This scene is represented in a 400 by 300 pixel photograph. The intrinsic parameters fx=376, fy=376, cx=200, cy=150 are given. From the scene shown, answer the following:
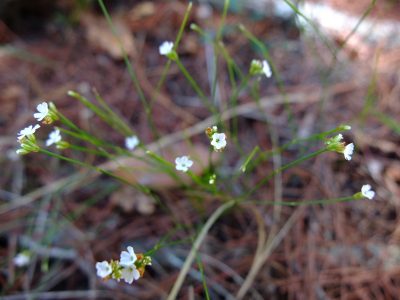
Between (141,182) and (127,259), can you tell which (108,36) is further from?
(127,259)

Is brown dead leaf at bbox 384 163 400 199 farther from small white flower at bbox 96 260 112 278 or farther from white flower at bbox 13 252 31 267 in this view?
white flower at bbox 13 252 31 267

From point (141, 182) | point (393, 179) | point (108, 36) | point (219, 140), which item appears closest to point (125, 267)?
point (219, 140)

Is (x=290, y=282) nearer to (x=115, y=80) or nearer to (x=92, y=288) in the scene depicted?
(x=92, y=288)

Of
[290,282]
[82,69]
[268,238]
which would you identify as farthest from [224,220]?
[82,69]

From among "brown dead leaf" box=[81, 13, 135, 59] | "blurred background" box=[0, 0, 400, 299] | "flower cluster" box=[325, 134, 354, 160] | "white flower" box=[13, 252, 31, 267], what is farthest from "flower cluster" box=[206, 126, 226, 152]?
"brown dead leaf" box=[81, 13, 135, 59]

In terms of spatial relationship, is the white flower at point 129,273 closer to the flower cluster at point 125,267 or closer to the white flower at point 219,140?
the flower cluster at point 125,267

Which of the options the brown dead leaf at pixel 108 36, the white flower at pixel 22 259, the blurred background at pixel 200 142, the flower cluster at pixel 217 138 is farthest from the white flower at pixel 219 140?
the brown dead leaf at pixel 108 36
